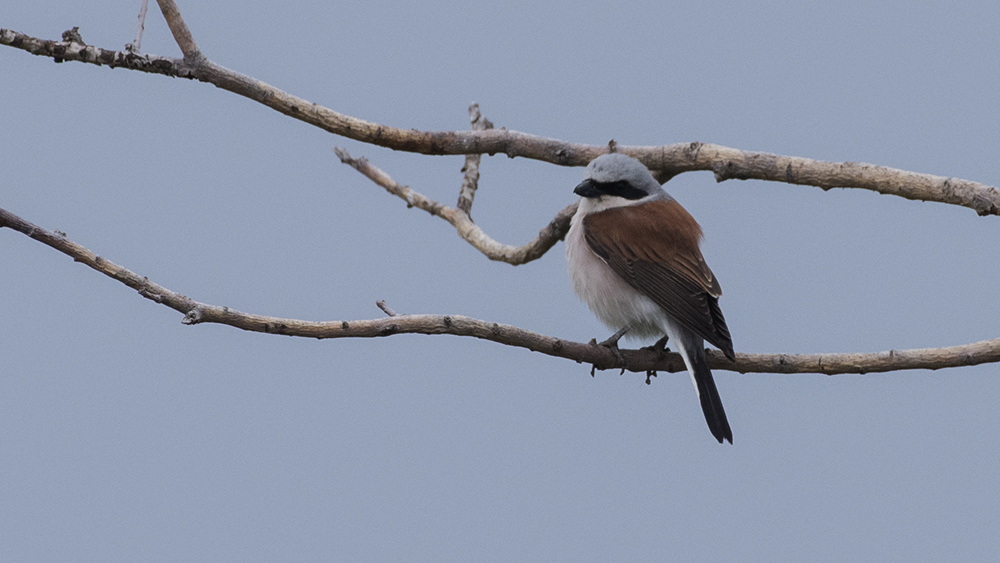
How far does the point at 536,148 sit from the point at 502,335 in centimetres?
151

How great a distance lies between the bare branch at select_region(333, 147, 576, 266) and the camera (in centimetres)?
470

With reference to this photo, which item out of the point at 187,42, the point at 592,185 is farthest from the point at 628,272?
the point at 187,42

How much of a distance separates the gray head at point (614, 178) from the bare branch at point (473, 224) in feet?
1.65

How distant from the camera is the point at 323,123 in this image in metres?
3.89

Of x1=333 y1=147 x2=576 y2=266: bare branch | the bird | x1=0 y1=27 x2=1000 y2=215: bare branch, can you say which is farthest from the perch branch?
x1=333 y1=147 x2=576 y2=266: bare branch

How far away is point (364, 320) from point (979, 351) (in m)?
2.62

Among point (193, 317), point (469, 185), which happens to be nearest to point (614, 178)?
point (469, 185)

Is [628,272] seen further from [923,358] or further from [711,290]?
[923,358]

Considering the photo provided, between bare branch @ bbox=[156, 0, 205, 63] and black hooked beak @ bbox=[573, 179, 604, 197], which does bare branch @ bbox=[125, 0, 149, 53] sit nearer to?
bare branch @ bbox=[156, 0, 205, 63]

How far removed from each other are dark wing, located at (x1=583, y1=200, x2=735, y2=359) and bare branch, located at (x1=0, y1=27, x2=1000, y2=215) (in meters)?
0.34

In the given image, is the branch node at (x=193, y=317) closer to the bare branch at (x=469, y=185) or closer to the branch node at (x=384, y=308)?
the branch node at (x=384, y=308)

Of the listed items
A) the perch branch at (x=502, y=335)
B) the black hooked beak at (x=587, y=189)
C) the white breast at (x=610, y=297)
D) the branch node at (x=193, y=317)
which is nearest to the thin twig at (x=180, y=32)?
the perch branch at (x=502, y=335)

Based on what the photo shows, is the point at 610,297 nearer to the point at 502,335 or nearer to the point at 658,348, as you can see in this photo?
the point at 658,348

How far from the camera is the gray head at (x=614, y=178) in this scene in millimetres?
4082
